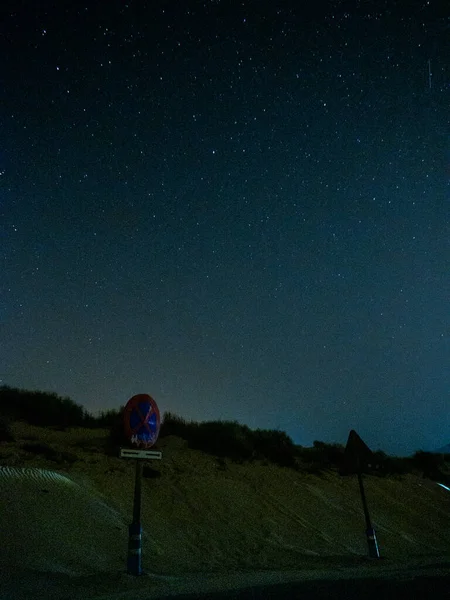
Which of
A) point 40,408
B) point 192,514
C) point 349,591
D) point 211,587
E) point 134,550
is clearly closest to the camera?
point 349,591

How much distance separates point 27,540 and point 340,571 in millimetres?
6990

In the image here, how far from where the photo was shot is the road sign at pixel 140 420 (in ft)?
36.0

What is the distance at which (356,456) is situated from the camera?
1530 cm

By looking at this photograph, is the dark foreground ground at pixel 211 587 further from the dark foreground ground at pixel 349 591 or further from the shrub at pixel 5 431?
the shrub at pixel 5 431

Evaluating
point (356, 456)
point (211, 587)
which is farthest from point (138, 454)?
point (356, 456)

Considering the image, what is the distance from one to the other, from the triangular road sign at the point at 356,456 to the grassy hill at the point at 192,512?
2.31 m

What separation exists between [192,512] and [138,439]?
24.4ft

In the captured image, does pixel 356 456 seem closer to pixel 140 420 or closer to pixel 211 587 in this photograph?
pixel 211 587

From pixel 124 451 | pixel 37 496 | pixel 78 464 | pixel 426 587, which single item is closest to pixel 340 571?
pixel 426 587

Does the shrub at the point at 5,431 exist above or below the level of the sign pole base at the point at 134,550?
above

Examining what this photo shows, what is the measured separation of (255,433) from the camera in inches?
1128

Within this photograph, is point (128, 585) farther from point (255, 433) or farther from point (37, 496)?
point (255, 433)

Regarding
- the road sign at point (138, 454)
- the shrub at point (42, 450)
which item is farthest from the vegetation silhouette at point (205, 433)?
the road sign at point (138, 454)

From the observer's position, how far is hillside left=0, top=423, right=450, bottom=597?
1236 centimetres
